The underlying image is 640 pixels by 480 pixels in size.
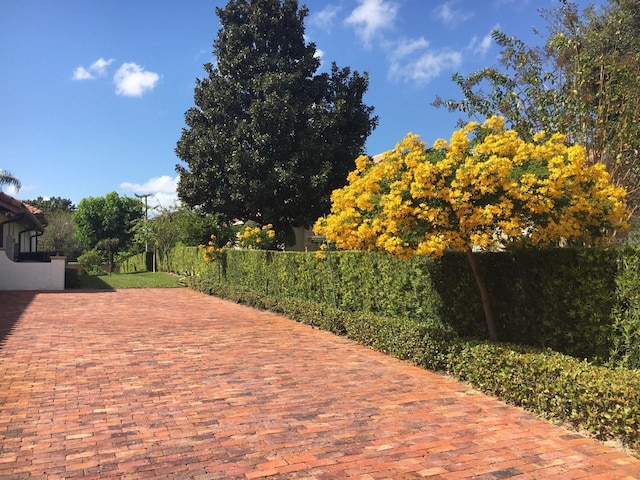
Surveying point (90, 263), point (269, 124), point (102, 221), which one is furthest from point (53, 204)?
point (269, 124)

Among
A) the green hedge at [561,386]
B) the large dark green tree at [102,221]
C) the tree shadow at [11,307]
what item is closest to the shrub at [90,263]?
the tree shadow at [11,307]

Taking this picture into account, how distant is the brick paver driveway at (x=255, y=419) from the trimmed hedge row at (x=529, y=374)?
22 centimetres

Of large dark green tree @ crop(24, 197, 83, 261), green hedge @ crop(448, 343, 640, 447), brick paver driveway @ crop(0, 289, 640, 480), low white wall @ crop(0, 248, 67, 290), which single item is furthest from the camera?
large dark green tree @ crop(24, 197, 83, 261)

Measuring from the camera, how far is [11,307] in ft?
49.9

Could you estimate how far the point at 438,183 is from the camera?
6812 mm

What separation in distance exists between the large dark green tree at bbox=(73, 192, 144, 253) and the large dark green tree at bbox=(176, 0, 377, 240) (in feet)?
130

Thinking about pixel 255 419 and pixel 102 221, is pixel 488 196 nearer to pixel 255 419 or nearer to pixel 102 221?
pixel 255 419

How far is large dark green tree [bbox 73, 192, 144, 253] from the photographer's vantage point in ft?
193

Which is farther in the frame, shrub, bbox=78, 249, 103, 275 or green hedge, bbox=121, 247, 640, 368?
shrub, bbox=78, 249, 103, 275

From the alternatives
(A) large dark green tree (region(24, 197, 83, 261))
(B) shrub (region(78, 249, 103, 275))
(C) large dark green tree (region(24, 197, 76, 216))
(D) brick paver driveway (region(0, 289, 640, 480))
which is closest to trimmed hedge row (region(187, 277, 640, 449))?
(D) brick paver driveway (region(0, 289, 640, 480))

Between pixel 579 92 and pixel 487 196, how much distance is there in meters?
4.70

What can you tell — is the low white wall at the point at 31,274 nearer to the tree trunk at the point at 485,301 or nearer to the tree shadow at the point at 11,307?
the tree shadow at the point at 11,307

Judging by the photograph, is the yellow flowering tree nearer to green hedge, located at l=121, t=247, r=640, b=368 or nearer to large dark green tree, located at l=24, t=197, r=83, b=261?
green hedge, located at l=121, t=247, r=640, b=368

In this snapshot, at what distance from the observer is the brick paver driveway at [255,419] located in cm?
438
